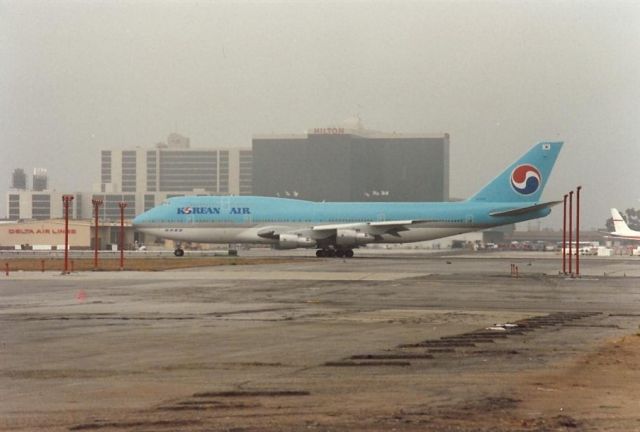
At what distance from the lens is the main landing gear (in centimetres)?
7469

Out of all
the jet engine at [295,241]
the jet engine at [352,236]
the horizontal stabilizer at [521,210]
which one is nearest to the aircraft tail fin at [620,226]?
the horizontal stabilizer at [521,210]

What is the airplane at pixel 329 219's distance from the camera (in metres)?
72.6

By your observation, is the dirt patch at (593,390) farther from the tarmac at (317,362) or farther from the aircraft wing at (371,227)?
the aircraft wing at (371,227)

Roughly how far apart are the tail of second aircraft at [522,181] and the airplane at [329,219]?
78mm

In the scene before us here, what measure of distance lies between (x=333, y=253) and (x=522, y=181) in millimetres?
15881

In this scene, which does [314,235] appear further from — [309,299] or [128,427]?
[128,427]

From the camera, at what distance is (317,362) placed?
48.8 ft

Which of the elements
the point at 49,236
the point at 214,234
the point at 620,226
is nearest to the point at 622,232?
the point at 620,226

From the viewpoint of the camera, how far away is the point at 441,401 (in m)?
11.4

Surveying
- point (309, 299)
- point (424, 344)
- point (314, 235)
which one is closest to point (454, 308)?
point (309, 299)

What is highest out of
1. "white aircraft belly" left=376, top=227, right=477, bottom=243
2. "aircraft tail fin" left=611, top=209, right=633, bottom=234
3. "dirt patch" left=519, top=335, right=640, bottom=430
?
"aircraft tail fin" left=611, top=209, right=633, bottom=234

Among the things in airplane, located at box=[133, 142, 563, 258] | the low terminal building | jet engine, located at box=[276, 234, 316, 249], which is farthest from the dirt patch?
the low terminal building

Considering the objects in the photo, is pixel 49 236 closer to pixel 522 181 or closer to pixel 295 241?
pixel 295 241

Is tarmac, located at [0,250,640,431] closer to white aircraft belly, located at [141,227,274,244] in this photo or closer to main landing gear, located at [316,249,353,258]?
white aircraft belly, located at [141,227,274,244]
